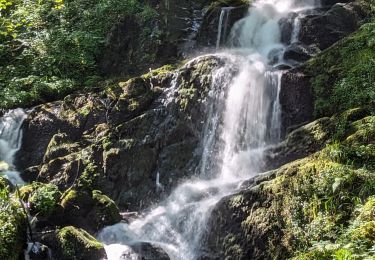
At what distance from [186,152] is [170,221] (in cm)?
259

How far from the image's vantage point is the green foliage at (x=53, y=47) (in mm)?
16000

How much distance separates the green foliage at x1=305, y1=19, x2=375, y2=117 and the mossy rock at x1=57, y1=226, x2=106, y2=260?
6295 mm

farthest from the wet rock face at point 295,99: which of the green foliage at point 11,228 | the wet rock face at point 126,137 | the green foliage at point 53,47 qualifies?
the green foliage at point 53,47

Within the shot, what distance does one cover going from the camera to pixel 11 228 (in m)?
7.90

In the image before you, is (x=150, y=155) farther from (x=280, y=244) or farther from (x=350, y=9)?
(x=350, y=9)

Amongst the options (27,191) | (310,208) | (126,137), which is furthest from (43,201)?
(310,208)

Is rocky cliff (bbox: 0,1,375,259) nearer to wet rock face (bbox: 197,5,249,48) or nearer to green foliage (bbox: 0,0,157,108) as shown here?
wet rock face (bbox: 197,5,249,48)

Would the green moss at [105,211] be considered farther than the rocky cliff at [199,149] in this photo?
Yes

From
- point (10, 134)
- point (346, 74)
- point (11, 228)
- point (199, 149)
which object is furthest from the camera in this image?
point (10, 134)

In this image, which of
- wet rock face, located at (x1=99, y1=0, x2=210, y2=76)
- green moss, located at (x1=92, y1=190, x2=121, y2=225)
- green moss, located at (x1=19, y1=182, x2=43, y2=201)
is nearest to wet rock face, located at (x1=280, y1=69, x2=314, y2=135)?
green moss, located at (x1=92, y1=190, x2=121, y2=225)

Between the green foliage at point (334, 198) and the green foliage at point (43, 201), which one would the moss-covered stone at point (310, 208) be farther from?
the green foliage at point (43, 201)

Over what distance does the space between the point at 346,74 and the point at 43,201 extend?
8036 millimetres

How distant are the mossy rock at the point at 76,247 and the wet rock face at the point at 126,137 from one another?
280 cm

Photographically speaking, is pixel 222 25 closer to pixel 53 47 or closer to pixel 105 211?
pixel 53 47
